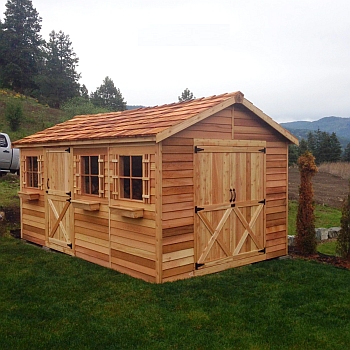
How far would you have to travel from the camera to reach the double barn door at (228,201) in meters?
7.20

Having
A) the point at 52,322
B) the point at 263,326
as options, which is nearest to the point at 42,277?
the point at 52,322

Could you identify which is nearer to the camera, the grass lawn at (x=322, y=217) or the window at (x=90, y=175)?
the window at (x=90, y=175)

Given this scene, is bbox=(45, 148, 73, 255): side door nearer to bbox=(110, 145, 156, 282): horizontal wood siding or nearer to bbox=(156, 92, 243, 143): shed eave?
bbox=(110, 145, 156, 282): horizontal wood siding

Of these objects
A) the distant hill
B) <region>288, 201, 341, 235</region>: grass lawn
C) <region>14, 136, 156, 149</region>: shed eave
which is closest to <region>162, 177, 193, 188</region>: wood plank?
<region>14, 136, 156, 149</region>: shed eave

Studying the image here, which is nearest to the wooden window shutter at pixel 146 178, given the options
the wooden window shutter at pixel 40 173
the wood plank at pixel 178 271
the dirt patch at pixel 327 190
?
the wood plank at pixel 178 271

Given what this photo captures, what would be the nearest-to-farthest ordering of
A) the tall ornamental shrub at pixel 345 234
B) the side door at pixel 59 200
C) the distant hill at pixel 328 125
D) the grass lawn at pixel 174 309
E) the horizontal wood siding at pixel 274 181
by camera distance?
the grass lawn at pixel 174 309 < the horizontal wood siding at pixel 274 181 < the tall ornamental shrub at pixel 345 234 < the side door at pixel 59 200 < the distant hill at pixel 328 125

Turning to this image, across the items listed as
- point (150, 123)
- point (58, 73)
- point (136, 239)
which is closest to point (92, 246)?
point (136, 239)

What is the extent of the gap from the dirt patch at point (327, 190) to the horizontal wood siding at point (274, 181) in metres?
5.39

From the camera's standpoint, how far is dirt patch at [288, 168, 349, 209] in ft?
57.6

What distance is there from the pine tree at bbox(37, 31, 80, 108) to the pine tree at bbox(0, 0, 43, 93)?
1429 mm

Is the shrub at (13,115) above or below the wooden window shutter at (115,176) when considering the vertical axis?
above

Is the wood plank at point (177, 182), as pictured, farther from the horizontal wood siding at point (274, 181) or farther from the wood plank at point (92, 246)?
the wood plank at point (92, 246)

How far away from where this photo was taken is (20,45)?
42.4m

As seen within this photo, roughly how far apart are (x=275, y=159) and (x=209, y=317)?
4.30m
